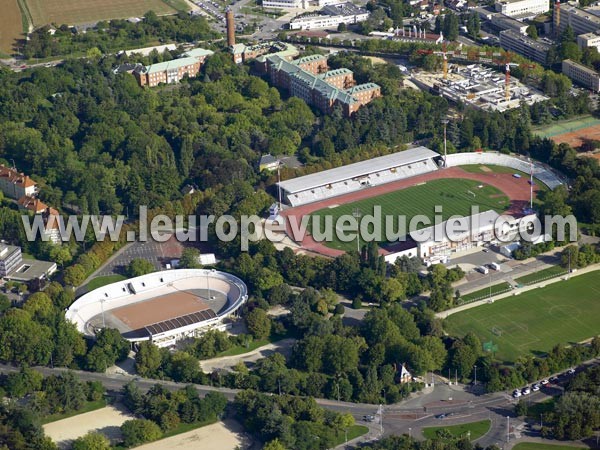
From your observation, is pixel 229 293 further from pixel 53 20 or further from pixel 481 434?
pixel 53 20

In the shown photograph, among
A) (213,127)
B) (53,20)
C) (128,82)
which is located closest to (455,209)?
(213,127)

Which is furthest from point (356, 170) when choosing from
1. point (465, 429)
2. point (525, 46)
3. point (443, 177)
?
point (525, 46)

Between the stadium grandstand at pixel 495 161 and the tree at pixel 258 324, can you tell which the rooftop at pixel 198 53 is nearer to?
the stadium grandstand at pixel 495 161

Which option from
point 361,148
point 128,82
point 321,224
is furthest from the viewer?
point 128,82

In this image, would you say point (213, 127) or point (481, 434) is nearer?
point (481, 434)

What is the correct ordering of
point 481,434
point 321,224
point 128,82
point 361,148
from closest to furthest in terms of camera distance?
point 481,434 → point 321,224 → point 361,148 → point 128,82
